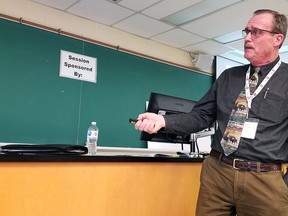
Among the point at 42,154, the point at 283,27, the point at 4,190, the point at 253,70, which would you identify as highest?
the point at 283,27

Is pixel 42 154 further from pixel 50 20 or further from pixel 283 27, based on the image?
pixel 50 20

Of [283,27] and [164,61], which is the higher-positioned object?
[164,61]

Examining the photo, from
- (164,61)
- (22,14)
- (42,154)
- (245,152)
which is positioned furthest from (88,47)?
(245,152)

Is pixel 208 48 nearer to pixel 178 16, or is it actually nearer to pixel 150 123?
pixel 178 16

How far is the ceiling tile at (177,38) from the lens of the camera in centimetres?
449

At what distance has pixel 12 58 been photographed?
3.49 metres

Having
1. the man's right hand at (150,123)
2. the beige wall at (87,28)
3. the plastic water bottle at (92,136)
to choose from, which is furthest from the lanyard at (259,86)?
the beige wall at (87,28)

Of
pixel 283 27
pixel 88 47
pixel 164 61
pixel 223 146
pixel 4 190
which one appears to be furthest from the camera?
pixel 164 61

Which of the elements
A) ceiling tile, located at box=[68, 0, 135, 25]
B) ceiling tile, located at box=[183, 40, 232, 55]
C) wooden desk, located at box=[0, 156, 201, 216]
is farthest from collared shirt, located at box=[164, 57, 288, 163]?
ceiling tile, located at box=[183, 40, 232, 55]

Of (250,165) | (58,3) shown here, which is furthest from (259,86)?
(58,3)

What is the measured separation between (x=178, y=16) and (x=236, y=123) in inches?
108

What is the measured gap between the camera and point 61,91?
12.5 ft

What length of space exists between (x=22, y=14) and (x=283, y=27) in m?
2.98

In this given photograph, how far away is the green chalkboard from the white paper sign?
5 cm
